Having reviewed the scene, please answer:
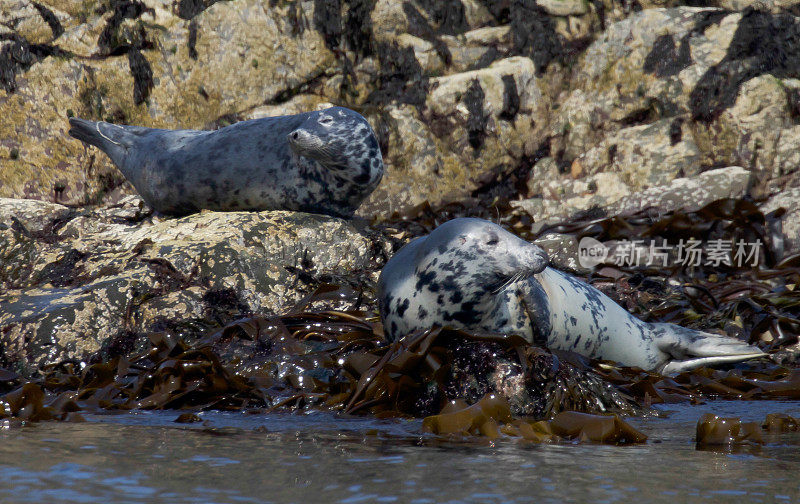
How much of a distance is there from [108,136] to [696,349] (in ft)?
14.8

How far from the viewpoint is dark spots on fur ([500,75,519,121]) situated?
27.9 feet

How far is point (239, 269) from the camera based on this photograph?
16.1 feet

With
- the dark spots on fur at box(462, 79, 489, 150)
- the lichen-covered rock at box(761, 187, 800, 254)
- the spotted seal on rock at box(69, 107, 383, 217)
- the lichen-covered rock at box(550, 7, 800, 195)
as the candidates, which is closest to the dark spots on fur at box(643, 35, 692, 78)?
the lichen-covered rock at box(550, 7, 800, 195)

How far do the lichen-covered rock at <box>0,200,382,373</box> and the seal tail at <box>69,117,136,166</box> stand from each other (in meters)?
0.63

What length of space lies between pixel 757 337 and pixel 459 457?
3.09 metres

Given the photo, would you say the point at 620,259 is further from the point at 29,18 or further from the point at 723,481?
the point at 29,18

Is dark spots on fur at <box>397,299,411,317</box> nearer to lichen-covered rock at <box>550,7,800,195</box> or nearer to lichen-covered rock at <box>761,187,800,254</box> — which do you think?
lichen-covered rock at <box>761,187,800,254</box>

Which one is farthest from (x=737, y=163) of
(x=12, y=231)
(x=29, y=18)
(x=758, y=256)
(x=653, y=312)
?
(x=29, y=18)

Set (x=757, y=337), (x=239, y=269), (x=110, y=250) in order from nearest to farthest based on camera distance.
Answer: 1. (x=757, y=337)
2. (x=239, y=269)
3. (x=110, y=250)

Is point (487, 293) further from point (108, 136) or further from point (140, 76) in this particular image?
point (140, 76)

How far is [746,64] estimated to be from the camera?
8.18 meters

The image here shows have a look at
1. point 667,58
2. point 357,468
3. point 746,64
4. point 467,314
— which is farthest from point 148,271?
point 746,64

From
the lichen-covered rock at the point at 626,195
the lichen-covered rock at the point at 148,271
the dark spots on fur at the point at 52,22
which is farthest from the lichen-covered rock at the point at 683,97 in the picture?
A: the dark spots on fur at the point at 52,22

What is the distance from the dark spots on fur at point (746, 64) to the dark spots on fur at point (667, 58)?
0.27 meters
